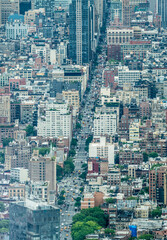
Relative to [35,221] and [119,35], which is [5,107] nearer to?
[119,35]

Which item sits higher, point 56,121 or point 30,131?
point 56,121

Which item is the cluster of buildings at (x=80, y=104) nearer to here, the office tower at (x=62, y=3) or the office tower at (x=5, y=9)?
the office tower at (x=5, y=9)

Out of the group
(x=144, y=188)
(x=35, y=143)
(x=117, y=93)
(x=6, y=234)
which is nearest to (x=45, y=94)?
(x=117, y=93)

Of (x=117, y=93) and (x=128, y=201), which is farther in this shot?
(x=117, y=93)

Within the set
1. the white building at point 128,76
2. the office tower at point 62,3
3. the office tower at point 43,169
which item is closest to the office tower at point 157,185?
the office tower at point 43,169

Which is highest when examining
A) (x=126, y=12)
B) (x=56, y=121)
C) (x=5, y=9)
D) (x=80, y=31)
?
(x=80, y=31)

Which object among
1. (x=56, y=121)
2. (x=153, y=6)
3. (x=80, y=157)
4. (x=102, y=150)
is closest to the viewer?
(x=102, y=150)

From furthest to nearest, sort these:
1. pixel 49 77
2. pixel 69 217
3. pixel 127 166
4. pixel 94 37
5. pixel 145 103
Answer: pixel 94 37 < pixel 49 77 < pixel 145 103 < pixel 127 166 < pixel 69 217

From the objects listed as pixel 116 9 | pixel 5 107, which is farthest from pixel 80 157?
pixel 116 9

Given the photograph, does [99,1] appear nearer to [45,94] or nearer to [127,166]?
[45,94]
